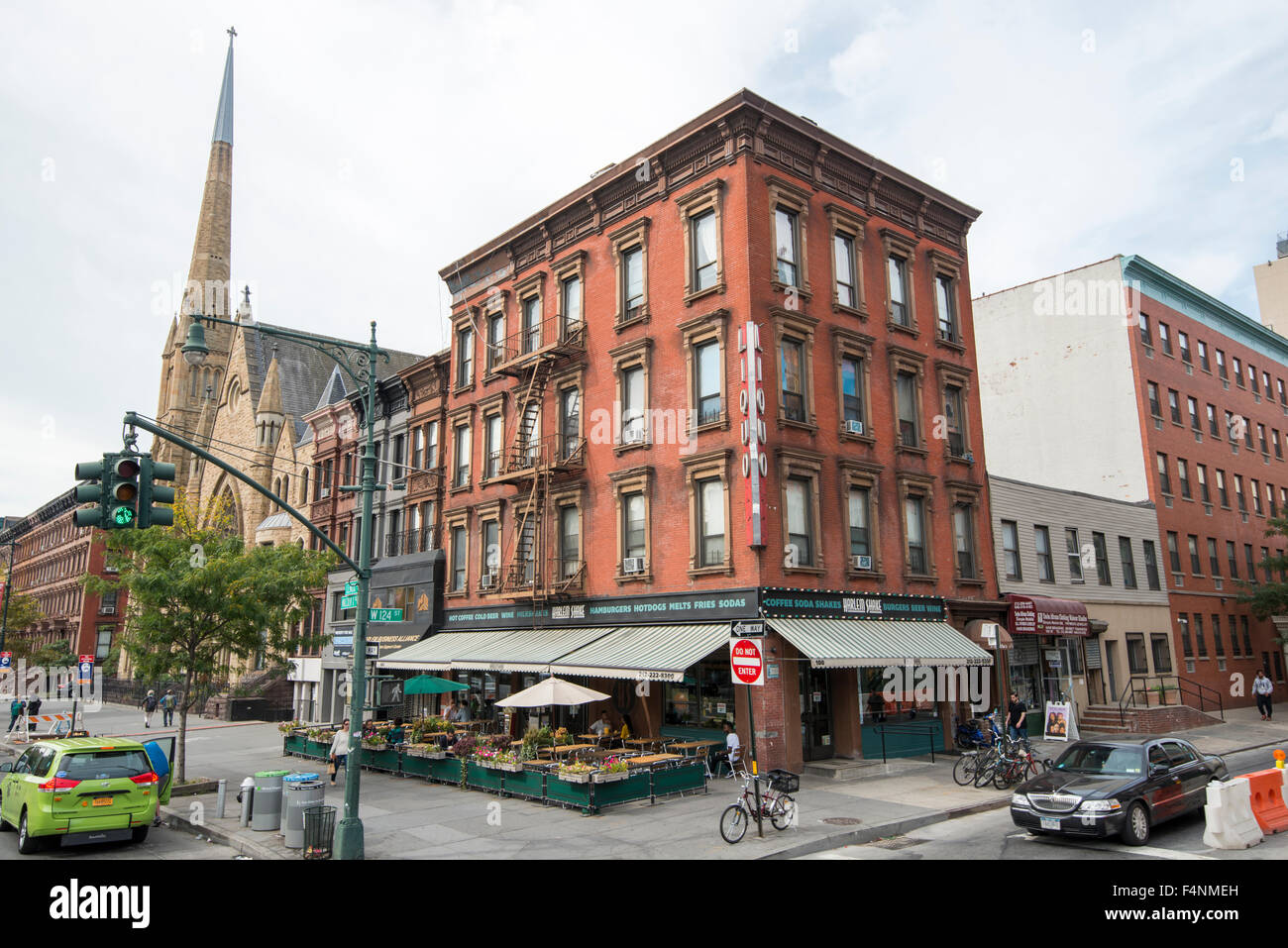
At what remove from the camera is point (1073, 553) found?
103 ft

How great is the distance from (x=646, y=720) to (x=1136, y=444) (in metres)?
24.9

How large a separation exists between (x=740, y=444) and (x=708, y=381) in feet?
7.98

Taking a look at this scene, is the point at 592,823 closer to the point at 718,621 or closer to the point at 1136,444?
the point at 718,621

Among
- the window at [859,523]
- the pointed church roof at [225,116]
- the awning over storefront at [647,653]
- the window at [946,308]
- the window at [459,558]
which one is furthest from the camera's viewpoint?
the pointed church roof at [225,116]

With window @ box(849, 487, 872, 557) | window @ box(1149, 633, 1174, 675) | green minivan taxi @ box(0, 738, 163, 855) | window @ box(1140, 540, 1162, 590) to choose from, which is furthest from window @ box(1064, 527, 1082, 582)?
green minivan taxi @ box(0, 738, 163, 855)

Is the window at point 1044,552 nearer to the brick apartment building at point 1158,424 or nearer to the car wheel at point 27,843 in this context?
the brick apartment building at point 1158,424

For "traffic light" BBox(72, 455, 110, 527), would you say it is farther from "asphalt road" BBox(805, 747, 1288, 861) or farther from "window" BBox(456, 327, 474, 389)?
"window" BBox(456, 327, 474, 389)

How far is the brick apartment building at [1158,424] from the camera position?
36.1 meters

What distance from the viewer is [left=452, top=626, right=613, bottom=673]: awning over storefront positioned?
24078mm

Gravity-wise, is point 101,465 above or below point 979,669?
above

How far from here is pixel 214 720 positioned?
1759 inches

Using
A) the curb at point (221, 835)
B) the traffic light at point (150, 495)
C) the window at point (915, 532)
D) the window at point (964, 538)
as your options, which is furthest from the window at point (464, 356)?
the traffic light at point (150, 495)

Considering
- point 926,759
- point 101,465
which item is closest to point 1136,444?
point 926,759

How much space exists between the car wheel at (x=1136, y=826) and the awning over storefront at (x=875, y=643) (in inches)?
290
